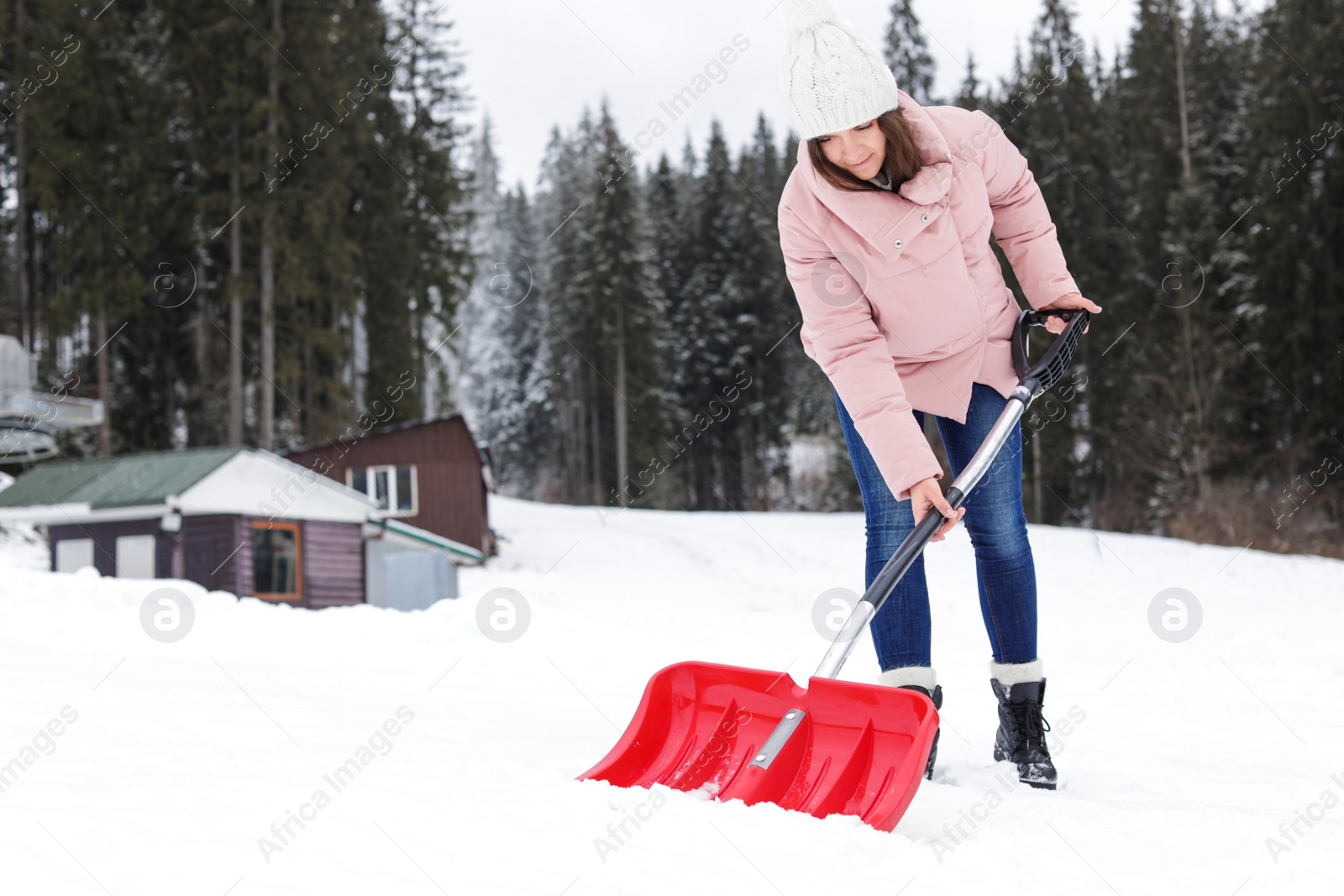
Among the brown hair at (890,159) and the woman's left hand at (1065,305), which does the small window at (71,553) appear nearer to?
the brown hair at (890,159)

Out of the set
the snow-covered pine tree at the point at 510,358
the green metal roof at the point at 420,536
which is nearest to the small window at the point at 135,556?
the green metal roof at the point at 420,536

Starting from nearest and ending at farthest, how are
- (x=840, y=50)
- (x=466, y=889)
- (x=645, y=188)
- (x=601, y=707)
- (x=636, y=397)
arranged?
(x=466, y=889), (x=840, y=50), (x=601, y=707), (x=636, y=397), (x=645, y=188)

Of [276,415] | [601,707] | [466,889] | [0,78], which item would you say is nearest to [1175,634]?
[601,707]

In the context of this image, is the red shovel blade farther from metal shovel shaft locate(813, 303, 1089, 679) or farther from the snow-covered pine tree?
the snow-covered pine tree

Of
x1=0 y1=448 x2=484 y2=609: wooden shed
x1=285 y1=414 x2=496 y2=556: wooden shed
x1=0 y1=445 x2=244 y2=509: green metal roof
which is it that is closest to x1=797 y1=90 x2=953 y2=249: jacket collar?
x1=0 y1=448 x2=484 y2=609: wooden shed

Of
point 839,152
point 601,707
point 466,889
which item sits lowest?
point 601,707

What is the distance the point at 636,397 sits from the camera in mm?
31781

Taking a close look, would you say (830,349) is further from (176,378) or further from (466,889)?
(176,378)

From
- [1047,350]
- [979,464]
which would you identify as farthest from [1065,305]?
[979,464]

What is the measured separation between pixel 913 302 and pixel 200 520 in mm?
13003

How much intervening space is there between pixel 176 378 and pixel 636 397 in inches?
530

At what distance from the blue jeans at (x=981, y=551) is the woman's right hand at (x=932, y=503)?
12cm

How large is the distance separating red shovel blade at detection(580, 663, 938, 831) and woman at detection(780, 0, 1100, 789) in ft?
1.37

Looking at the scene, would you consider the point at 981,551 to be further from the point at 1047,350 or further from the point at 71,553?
the point at 71,553
